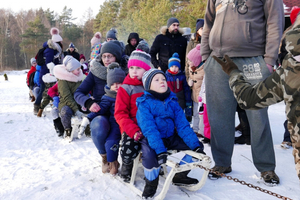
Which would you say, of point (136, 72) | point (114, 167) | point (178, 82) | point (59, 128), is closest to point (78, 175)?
point (114, 167)

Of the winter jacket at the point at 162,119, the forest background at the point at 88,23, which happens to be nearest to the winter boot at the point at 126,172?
the winter jacket at the point at 162,119

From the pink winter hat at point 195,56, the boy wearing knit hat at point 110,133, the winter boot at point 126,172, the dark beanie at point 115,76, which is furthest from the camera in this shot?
the pink winter hat at point 195,56

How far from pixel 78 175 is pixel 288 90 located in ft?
7.73

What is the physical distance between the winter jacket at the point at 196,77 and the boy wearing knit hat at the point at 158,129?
5.99 ft

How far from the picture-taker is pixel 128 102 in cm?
259

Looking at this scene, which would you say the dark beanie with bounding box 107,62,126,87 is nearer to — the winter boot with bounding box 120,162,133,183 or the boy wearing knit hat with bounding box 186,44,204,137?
the winter boot with bounding box 120,162,133,183

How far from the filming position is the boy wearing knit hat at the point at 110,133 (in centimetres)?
270

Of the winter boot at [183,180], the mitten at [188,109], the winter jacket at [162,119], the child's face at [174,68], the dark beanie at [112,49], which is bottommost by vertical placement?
the winter boot at [183,180]

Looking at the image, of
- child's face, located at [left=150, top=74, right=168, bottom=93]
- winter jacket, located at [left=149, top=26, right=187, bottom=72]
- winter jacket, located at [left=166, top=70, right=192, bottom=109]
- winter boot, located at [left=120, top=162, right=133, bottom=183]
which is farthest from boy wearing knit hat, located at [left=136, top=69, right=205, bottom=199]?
winter jacket, located at [left=149, top=26, right=187, bottom=72]

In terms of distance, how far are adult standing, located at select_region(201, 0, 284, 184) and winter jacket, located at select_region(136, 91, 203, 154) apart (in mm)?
429

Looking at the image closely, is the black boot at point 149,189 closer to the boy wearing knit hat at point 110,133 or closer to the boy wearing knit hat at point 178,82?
the boy wearing knit hat at point 110,133

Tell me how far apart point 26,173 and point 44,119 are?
341 cm

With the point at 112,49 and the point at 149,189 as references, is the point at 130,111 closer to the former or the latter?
the point at 149,189

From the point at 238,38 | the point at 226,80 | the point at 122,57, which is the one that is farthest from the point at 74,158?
the point at 238,38
